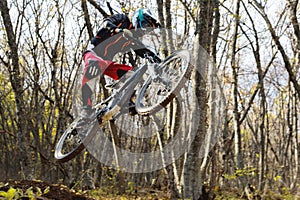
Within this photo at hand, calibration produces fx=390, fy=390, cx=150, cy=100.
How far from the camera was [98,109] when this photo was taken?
22.6ft

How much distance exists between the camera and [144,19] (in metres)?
5.79

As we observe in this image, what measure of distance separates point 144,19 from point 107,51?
113cm

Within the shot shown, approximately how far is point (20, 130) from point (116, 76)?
12.0 feet

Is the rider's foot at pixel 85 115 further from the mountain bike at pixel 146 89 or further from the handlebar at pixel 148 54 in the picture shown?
the handlebar at pixel 148 54

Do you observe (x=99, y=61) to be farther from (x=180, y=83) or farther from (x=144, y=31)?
(x=180, y=83)

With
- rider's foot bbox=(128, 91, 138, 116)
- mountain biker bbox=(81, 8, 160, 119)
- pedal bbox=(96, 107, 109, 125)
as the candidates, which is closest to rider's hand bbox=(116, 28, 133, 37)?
mountain biker bbox=(81, 8, 160, 119)

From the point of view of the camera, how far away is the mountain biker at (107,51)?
6207 mm

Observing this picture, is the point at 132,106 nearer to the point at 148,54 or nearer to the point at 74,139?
the point at 148,54

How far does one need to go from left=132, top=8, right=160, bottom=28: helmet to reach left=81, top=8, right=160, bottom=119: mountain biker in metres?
0.07

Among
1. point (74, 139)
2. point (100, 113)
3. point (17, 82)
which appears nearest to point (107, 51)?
point (100, 113)

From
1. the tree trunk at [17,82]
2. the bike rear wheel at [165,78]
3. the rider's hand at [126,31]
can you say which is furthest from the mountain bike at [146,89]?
the tree trunk at [17,82]

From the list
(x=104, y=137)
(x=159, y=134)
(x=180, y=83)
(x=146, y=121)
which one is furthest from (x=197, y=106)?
(x=104, y=137)

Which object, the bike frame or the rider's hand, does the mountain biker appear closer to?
the rider's hand

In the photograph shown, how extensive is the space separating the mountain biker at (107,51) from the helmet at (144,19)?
0.07 m
